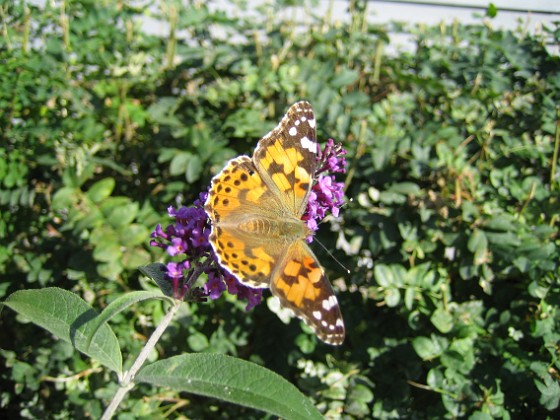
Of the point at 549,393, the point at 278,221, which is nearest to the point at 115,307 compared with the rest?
the point at 278,221

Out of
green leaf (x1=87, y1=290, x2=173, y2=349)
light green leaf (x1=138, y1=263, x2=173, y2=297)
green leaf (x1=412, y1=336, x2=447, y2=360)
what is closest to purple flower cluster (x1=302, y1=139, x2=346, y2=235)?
light green leaf (x1=138, y1=263, x2=173, y2=297)

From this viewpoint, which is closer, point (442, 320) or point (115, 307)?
point (115, 307)

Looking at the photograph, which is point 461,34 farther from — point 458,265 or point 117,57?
point 117,57

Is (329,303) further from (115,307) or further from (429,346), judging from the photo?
(429,346)

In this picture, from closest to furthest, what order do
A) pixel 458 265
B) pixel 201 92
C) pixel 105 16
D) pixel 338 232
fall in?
pixel 458 265, pixel 338 232, pixel 105 16, pixel 201 92

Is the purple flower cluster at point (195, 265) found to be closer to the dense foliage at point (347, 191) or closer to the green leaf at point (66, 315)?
the green leaf at point (66, 315)

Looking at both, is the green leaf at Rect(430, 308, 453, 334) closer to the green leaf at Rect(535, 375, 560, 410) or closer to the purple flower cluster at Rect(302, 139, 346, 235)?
the green leaf at Rect(535, 375, 560, 410)

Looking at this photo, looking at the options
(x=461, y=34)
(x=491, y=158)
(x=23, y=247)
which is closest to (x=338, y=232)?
(x=491, y=158)
